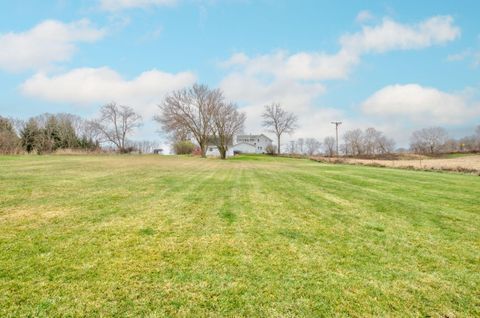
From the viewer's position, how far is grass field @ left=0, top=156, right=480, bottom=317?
2729 millimetres

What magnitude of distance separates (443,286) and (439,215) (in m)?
4.22

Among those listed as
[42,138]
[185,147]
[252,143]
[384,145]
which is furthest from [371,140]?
[42,138]

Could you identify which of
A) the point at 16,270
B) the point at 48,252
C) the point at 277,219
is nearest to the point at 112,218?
the point at 48,252

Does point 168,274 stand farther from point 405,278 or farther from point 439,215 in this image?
point 439,215

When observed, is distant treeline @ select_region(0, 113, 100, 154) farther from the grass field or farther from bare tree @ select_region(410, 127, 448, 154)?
bare tree @ select_region(410, 127, 448, 154)

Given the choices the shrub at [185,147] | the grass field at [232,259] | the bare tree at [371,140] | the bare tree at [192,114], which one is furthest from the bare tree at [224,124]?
the bare tree at [371,140]

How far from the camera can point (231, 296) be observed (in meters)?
2.86

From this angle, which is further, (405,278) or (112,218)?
(112,218)

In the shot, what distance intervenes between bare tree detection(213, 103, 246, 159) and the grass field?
4268 centimetres

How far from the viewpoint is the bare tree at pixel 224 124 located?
1927 inches

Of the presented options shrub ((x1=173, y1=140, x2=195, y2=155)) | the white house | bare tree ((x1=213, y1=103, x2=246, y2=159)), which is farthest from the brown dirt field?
the white house

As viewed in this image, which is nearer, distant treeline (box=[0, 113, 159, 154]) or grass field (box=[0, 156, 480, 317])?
grass field (box=[0, 156, 480, 317])

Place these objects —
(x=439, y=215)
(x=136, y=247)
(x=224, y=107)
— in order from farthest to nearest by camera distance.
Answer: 1. (x=224, y=107)
2. (x=439, y=215)
3. (x=136, y=247)

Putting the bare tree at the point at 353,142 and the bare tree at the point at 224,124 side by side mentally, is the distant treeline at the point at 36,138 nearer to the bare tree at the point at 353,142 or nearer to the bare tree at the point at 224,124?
the bare tree at the point at 224,124
